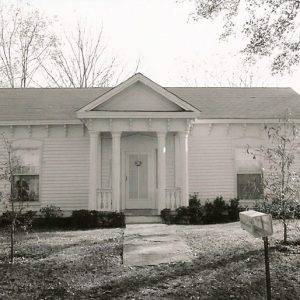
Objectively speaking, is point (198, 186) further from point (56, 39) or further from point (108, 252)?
point (56, 39)

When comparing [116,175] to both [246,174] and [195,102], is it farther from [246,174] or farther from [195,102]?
[195,102]

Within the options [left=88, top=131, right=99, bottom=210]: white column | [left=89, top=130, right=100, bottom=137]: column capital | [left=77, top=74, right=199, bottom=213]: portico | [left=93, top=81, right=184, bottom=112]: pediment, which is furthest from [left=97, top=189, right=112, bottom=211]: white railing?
[left=93, top=81, right=184, bottom=112]: pediment

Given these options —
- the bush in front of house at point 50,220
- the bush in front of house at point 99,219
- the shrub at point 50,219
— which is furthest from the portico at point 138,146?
the shrub at point 50,219

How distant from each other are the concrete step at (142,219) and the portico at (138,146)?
436mm

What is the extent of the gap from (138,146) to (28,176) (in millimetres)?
4378

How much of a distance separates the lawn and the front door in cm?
562

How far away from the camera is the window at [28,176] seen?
50.2 ft

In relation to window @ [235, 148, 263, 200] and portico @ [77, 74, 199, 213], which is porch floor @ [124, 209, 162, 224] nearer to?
portico @ [77, 74, 199, 213]

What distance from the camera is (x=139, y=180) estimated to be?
15656 mm

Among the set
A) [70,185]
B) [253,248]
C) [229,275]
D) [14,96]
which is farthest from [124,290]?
[14,96]

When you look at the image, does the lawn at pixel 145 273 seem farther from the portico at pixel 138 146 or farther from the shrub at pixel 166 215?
the portico at pixel 138 146

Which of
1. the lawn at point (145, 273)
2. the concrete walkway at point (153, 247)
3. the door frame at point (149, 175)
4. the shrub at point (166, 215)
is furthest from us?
the door frame at point (149, 175)

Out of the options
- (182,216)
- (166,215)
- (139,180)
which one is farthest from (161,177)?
(139,180)

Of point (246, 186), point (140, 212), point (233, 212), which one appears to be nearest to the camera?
point (233, 212)
